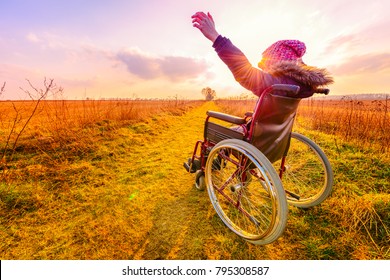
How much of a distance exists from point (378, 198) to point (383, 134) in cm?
223

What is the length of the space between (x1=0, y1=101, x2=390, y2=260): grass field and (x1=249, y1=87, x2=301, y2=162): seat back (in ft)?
2.90

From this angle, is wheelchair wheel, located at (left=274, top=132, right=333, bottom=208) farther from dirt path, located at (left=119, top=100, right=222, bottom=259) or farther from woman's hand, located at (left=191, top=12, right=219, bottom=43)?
woman's hand, located at (left=191, top=12, right=219, bottom=43)

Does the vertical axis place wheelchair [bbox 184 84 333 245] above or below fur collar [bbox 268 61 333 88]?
below

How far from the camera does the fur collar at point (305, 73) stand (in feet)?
4.25

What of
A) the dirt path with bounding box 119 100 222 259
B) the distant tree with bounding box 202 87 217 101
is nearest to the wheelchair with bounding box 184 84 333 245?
the dirt path with bounding box 119 100 222 259

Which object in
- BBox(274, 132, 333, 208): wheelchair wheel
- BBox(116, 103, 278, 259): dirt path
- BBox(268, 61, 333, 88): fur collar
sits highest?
BBox(268, 61, 333, 88): fur collar

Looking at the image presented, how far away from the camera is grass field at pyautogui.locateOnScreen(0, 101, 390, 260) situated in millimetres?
1480

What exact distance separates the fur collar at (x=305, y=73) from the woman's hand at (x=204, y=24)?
589 millimetres

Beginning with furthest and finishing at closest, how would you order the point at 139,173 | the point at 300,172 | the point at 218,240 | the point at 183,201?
the point at 139,173
the point at 300,172
the point at 183,201
the point at 218,240

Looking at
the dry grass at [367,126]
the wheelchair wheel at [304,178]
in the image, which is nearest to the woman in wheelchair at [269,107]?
the wheelchair wheel at [304,178]

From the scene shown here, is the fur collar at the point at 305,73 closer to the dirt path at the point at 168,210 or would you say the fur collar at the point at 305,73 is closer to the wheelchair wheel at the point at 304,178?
the wheelchair wheel at the point at 304,178

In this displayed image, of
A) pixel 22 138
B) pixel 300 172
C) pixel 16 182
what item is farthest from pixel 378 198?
pixel 22 138

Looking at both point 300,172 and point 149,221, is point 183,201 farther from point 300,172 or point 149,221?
point 300,172

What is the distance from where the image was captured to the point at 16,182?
229 cm
